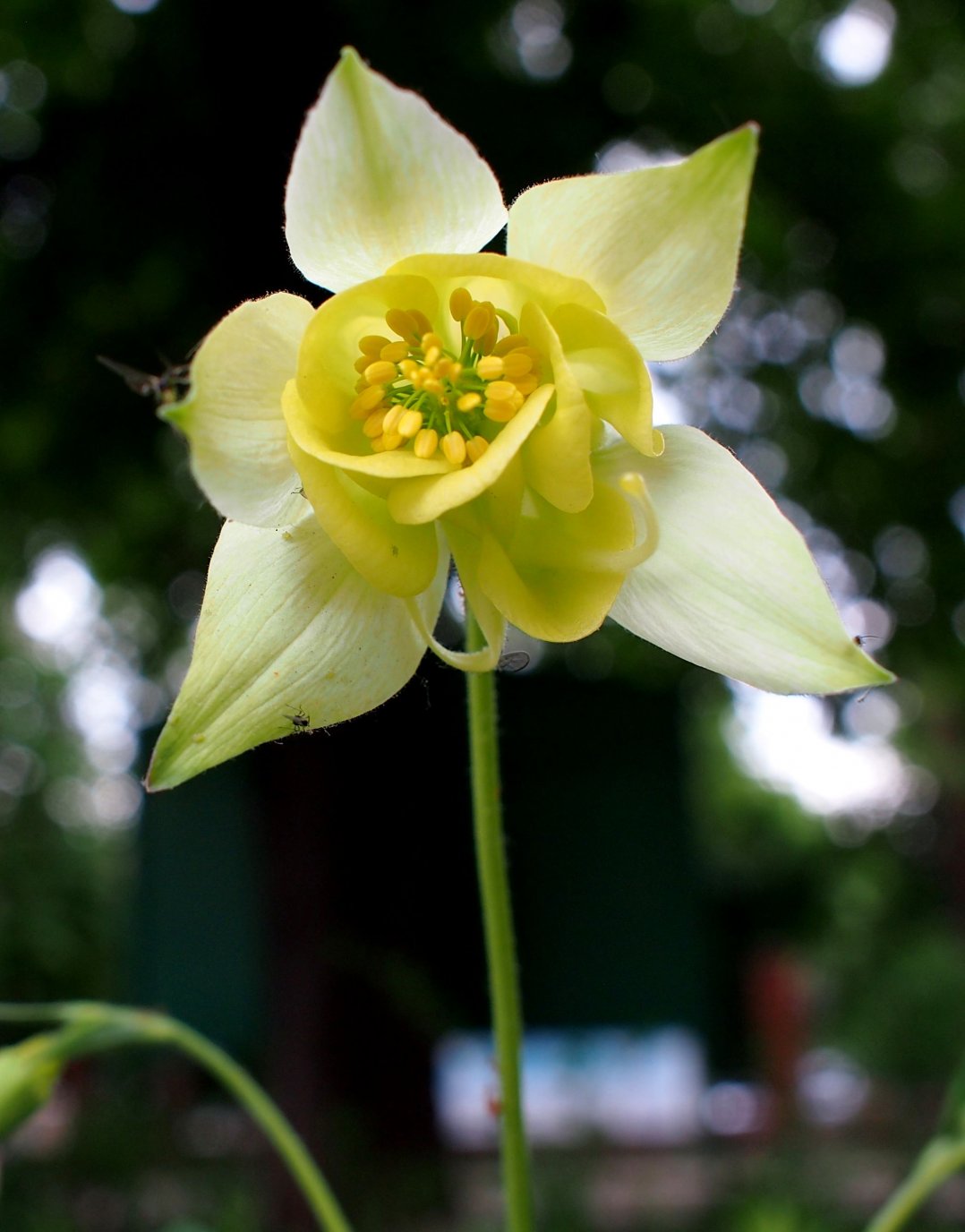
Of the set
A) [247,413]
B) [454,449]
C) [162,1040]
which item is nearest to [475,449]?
[454,449]

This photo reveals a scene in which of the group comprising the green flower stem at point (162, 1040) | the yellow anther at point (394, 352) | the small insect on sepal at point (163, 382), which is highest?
the yellow anther at point (394, 352)

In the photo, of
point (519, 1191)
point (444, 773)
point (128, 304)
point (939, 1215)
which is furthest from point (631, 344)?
point (939, 1215)

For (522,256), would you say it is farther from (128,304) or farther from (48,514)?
(48,514)

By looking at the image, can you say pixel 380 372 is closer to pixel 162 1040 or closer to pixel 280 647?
pixel 280 647

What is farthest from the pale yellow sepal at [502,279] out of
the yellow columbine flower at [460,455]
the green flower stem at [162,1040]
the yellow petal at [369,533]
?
the green flower stem at [162,1040]

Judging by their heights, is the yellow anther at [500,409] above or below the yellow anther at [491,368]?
below

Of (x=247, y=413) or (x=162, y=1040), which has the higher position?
(x=247, y=413)

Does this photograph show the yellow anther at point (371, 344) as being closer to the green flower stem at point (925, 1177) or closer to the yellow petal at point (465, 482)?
the yellow petal at point (465, 482)

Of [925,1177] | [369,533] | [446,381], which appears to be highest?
[446,381]
